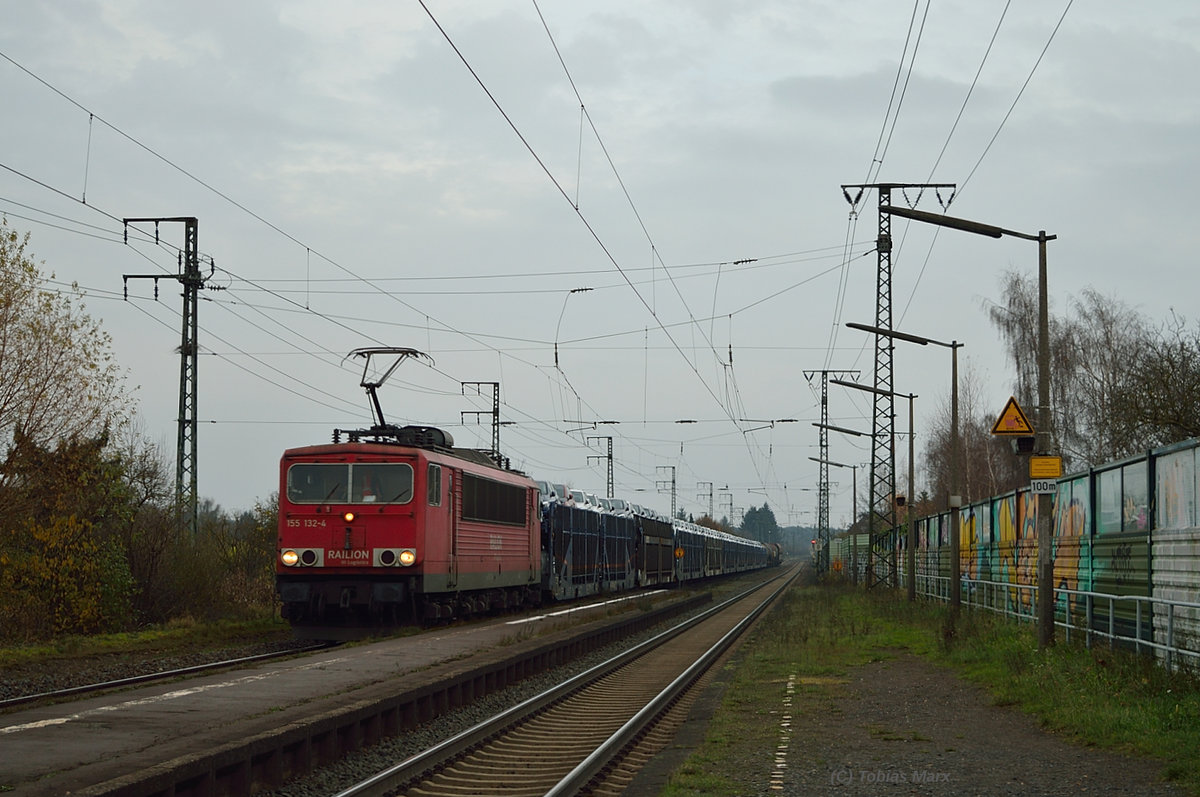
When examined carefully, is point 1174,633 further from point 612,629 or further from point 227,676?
point 612,629

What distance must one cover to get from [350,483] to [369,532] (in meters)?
0.98

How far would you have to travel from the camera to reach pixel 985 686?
54.1ft

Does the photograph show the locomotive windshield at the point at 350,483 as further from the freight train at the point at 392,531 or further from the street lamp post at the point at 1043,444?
the street lamp post at the point at 1043,444

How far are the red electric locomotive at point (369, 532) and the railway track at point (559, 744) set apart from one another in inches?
167

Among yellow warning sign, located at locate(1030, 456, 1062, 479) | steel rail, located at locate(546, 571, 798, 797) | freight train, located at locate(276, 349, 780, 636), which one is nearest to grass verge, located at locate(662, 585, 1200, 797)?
steel rail, located at locate(546, 571, 798, 797)

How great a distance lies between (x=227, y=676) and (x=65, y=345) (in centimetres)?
776

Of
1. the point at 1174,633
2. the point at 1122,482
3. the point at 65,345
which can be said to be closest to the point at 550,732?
the point at 1174,633

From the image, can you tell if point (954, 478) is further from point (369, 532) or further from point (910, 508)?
point (369, 532)

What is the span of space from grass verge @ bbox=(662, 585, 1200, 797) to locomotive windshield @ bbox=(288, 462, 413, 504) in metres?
6.54

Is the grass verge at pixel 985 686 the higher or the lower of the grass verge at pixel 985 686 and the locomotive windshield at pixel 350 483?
the lower

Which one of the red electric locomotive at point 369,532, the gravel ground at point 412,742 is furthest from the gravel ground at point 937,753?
the red electric locomotive at point 369,532

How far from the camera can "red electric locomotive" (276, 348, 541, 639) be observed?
71.7 feet

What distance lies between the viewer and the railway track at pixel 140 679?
12.7 m

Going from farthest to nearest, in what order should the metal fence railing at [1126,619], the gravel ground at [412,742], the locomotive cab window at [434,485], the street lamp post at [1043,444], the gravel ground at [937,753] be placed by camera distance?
the locomotive cab window at [434,485] < the street lamp post at [1043,444] < the metal fence railing at [1126,619] < the gravel ground at [412,742] < the gravel ground at [937,753]
